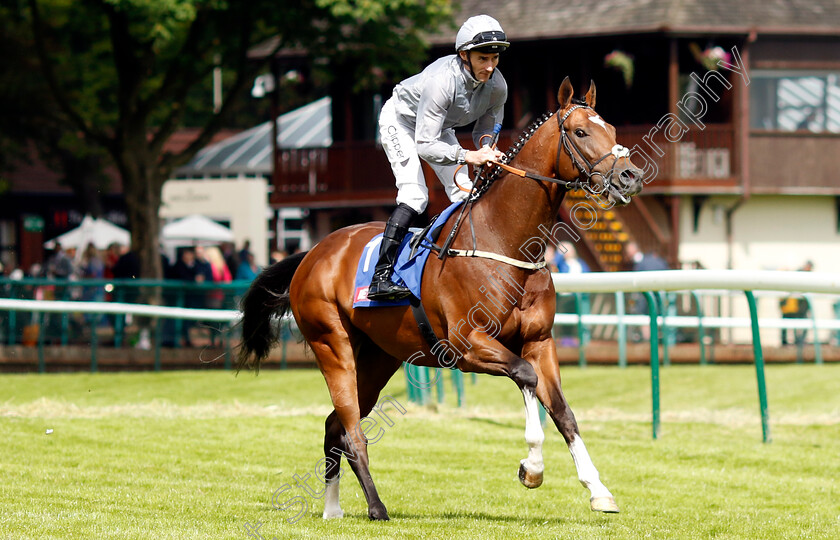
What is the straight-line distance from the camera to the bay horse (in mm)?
5727

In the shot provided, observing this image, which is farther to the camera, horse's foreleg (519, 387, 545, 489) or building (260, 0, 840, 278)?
building (260, 0, 840, 278)

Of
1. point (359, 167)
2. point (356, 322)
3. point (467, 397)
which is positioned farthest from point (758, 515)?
point (359, 167)

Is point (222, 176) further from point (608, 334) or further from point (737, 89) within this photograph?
point (608, 334)

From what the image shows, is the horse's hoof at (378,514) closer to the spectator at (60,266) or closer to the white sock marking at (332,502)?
the white sock marking at (332,502)

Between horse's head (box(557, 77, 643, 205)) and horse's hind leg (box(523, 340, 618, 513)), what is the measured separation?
2.80 ft

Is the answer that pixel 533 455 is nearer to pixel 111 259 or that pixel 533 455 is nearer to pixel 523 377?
pixel 523 377

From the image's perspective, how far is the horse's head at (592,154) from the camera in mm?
5633

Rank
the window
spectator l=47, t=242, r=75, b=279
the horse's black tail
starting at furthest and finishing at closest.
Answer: the window
spectator l=47, t=242, r=75, b=279
the horse's black tail

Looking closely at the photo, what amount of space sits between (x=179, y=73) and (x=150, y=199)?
2212 millimetres

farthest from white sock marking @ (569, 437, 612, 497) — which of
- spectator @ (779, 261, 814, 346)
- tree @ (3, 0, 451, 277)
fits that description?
tree @ (3, 0, 451, 277)

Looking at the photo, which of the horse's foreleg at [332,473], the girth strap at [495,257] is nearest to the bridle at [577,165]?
the girth strap at [495,257]

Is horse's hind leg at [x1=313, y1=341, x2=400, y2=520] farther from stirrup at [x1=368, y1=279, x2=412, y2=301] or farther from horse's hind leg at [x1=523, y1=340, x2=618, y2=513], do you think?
Answer: horse's hind leg at [x1=523, y1=340, x2=618, y2=513]

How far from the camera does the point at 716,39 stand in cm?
2358

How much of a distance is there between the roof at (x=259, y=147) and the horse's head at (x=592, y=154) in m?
28.9
